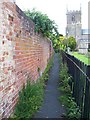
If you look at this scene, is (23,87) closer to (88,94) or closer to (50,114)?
(50,114)

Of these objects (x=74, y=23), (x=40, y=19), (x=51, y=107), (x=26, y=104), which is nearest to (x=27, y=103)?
(x=26, y=104)

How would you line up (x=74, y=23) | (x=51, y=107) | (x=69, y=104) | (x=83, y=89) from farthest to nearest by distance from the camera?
1. (x=74, y=23)
2. (x=69, y=104)
3. (x=51, y=107)
4. (x=83, y=89)

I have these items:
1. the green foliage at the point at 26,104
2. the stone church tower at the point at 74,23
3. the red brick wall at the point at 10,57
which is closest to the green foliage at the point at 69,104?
the green foliage at the point at 26,104

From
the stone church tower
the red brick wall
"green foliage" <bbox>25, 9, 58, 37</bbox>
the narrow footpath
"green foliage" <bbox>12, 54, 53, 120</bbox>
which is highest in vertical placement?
the stone church tower

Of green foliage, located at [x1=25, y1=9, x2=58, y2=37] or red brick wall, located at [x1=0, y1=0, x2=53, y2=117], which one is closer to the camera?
red brick wall, located at [x1=0, y1=0, x2=53, y2=117]

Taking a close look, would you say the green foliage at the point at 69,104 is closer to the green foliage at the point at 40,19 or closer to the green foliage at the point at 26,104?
the green foliage at the point at 26,104

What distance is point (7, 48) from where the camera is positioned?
4.21 meters

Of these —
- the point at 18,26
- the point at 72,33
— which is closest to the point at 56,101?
the point at 18,26

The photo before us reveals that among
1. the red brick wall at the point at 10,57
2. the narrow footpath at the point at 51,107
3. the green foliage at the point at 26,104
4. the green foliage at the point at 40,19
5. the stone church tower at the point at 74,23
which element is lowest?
the narrow footpath at the point at 51,107

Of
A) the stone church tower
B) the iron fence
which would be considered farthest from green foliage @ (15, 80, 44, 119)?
the stone church tower

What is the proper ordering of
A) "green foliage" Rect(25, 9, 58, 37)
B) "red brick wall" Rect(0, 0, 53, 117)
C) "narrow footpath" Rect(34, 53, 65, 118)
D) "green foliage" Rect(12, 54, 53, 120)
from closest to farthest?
"red brick wall" Rect(0, 0, 53, 117)
"green foliage" Rect(12, 54, 53, 120)
"narrow footpath" Rect(34, 53, 65, 118)
"green foliage" Rect(25, 9, 58, 37)

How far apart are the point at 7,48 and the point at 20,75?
1270 millimetres

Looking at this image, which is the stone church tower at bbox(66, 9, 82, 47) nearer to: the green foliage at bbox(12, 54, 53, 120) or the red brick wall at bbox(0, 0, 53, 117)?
the green foliage at bbox(12, 54, 53, 120)

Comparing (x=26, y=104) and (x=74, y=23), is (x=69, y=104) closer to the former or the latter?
(x=26, y=104)
